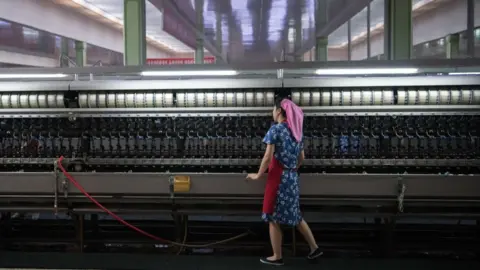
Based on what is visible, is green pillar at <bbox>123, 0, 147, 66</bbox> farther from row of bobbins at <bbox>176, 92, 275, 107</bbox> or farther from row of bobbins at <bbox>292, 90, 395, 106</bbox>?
row of bobbins at <bbox>292, 90, 395, 106</bbox>

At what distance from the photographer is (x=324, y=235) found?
12.7 ft

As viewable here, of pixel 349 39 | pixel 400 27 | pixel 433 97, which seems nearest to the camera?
pixel 433 97

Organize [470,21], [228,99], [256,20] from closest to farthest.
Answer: [228,99] → [470,21] → [256,20]

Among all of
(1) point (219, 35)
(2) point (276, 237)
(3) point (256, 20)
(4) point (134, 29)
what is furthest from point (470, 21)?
(4) point (134, 29)

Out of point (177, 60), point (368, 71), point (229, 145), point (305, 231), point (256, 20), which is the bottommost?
point (305, 231)

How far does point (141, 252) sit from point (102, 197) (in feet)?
2.23

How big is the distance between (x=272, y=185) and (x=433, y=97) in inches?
67.3

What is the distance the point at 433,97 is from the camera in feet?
11.5

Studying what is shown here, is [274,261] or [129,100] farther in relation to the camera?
[129,100]

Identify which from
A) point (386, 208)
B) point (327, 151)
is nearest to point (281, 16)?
point (327, 151)

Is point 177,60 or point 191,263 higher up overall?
point 177,60

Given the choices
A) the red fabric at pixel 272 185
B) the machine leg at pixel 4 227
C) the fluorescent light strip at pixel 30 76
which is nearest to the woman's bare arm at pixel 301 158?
the red fabric at pixel 272 185

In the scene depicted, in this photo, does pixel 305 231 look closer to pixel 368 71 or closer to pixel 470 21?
pixel 368 71

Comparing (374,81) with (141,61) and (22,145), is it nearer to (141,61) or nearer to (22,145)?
(141,61)
